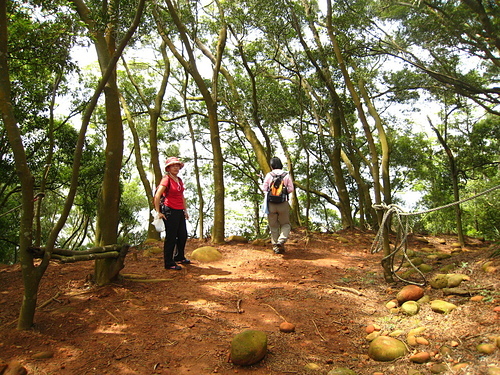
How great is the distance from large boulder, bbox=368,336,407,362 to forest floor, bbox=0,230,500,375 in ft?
0.18

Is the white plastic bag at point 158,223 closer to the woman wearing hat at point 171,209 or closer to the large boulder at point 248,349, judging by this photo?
the woman wearing hat at point 171,209

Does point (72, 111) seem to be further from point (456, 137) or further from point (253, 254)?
point (456, 137)

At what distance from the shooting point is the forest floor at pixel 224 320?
277cm

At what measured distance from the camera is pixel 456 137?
508 inches

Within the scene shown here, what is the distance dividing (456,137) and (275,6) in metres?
8.84

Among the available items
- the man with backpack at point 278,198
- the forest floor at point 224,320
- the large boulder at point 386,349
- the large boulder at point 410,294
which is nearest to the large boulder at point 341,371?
the forest floor at point 224,320

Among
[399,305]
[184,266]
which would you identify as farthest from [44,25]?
[399,305]

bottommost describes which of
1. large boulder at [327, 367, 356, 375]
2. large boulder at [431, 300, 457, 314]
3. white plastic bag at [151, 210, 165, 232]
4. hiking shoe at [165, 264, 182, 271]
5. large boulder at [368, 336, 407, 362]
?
large boulder at [327, 367, 356, 375]

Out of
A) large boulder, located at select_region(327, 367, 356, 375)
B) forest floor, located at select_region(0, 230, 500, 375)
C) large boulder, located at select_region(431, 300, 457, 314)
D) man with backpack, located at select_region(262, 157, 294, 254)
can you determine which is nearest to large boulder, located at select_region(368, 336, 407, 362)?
forest floor, located at select_region(0, 230, 500, 375)

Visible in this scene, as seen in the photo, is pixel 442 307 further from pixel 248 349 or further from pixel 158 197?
pixel 158 197

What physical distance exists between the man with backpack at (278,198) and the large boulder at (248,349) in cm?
395

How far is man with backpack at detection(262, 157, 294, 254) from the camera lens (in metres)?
6.75

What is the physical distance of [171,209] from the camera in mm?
5441

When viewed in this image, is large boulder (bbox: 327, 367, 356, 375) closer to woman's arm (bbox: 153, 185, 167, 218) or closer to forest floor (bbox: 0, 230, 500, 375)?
forest floor (bbox: 0, 230, 500, 375)
